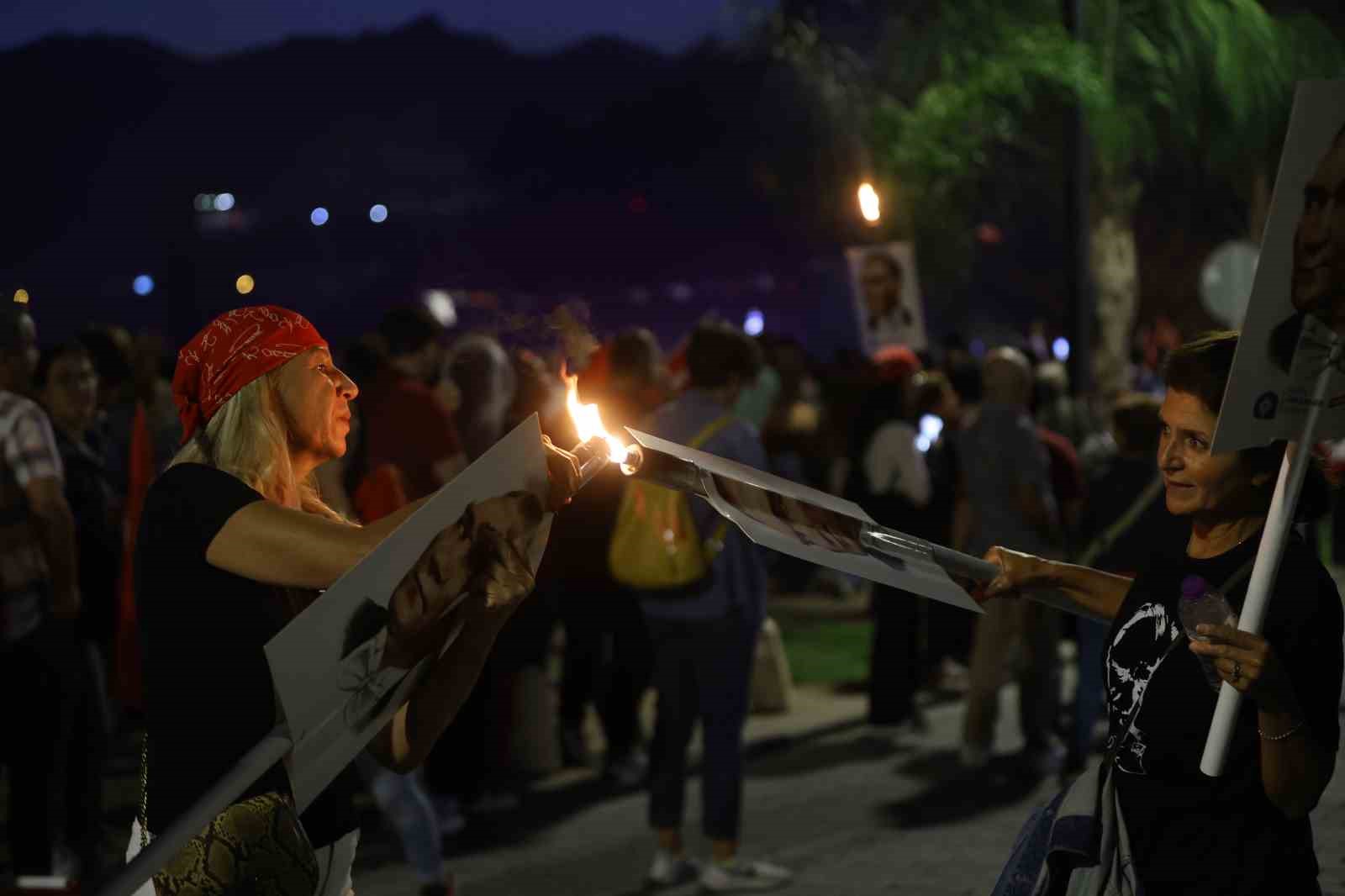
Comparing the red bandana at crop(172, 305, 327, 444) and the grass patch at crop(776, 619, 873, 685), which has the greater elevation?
the red bandana at crop(172, 305, 327, 444)

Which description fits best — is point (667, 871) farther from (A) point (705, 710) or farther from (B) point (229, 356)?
(B) point (229, 356)

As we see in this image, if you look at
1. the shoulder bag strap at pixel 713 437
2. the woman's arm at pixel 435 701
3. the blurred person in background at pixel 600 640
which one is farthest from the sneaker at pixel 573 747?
the woman's arm at pixel 435 701

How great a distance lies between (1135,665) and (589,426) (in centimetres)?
108

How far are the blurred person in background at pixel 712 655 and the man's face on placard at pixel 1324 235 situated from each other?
4.28 metres

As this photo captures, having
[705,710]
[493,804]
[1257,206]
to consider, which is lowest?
[493,804]

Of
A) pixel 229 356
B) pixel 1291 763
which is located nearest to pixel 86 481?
pixel 229 356

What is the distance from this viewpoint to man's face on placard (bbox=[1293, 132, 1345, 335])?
296 centimetres

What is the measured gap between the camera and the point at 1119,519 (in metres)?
9.16

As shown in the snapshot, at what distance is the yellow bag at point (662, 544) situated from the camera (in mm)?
7129

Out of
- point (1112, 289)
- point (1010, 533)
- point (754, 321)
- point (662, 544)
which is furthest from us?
point (754, 321)

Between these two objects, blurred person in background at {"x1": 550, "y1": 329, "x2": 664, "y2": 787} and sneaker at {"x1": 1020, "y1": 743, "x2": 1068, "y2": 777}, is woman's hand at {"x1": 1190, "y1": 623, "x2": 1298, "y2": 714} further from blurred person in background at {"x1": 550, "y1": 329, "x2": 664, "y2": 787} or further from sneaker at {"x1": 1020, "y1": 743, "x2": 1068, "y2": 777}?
sneaker at {"x1": 1020, "y1": 743, "x2": 1068, "y2": 777}

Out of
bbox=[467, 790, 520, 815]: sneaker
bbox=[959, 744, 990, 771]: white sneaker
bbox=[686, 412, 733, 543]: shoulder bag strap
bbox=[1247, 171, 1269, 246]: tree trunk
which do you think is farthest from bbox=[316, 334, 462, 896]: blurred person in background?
bbox=[1247, 171, 1269, 246]: tree trunk

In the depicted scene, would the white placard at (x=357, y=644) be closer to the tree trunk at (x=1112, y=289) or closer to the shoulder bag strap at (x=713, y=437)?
the shoulder bag strap at (x=713, y=437)

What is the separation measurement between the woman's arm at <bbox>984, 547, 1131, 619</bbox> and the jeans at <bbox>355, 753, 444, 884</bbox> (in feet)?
11.1
